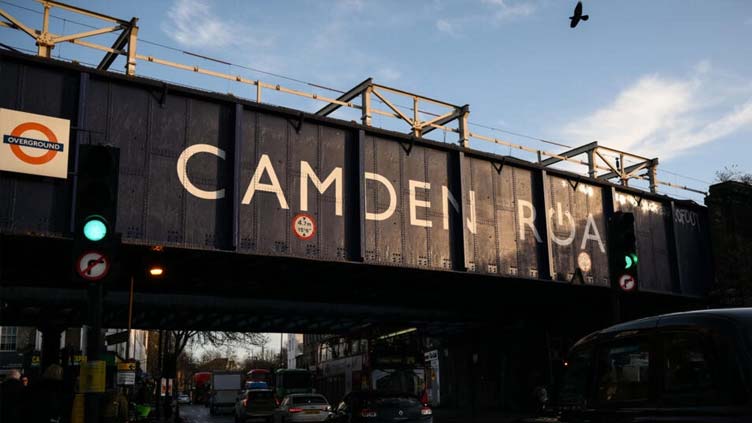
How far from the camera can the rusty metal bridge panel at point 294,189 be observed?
15.6 meters

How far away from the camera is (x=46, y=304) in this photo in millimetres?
23938

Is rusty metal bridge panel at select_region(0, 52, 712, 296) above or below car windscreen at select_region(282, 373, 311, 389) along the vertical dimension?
above

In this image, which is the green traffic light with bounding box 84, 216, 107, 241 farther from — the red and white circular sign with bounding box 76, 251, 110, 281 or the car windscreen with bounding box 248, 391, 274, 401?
the car windscreen with bounding box 248, 391, 274, 401

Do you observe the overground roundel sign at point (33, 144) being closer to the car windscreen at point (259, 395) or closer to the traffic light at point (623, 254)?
the traffic light at point (623, 254)

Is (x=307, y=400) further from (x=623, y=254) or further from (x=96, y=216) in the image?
(x=96, y=216)

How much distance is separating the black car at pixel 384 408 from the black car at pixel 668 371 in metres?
9.83

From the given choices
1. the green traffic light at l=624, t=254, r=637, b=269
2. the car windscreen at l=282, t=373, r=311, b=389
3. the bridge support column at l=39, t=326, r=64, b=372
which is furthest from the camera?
the car windscreen at l=282, t=373, r=311, b=389

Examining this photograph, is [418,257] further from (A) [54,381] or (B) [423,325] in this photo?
(B) [423,325]

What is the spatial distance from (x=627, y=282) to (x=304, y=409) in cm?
1489

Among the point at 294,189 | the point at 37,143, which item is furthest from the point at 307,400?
the point at 37,143

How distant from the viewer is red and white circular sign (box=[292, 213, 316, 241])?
18141 millimetres

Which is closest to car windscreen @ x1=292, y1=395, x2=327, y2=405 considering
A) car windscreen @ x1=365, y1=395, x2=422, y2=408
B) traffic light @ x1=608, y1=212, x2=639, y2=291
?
car windscreen @ x1=365, y1=395, x2=422, y2=408

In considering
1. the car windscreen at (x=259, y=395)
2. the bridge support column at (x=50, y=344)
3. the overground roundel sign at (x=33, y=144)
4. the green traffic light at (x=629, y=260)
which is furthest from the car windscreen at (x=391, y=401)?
the car windscreen at (x=259, y=395)

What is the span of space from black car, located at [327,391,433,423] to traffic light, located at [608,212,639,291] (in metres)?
6.21
